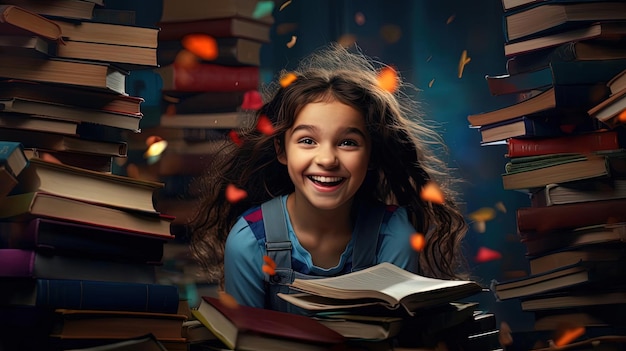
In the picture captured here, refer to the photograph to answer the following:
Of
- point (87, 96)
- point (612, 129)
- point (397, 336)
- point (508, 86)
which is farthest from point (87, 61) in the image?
point (612, 129)

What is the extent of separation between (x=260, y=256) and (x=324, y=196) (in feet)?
0.71

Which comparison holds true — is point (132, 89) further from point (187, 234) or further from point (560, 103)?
point (560, 103)

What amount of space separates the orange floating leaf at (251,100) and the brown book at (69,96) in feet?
2.38

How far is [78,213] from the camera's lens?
1626 millimetres

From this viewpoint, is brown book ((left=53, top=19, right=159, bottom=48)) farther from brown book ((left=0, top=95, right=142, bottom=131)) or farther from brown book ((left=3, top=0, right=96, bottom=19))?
brown book ((left=0, top=95, right=142, bottom=131))

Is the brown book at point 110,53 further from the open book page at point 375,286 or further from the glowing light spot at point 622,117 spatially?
the glowing light spot at point 622,117

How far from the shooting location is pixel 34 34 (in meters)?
1.87

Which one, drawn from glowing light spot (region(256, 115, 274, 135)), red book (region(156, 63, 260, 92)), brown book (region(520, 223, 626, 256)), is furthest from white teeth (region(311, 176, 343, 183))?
red book (region(156, 63, 260, 92))

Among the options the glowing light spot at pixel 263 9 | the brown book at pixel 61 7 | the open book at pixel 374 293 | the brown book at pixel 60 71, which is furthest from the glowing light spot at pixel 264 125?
the open book at pixel 374 293

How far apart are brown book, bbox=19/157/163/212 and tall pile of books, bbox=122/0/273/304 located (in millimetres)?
1001

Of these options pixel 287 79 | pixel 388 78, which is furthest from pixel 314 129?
pixel 388 78

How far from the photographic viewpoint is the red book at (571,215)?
2.30 meters

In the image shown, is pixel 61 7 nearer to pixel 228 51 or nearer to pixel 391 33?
pixel 228 51

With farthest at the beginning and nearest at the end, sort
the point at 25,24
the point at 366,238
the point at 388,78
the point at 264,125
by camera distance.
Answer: the point at 388,78
the point at 264,125
the point at 366,238
the point at 25,24
